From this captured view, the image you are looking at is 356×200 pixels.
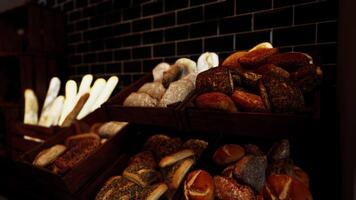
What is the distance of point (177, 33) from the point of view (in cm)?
191

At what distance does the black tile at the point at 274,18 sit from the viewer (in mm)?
1451

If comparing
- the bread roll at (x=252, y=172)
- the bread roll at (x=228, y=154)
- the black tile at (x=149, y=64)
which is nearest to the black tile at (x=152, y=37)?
the black tile at (x=149, y=64)

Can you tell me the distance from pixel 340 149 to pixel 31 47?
2483 mm

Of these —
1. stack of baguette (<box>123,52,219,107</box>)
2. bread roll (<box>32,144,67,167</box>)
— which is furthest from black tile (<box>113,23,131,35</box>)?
bread roll (<box>32,144,67,167</box>)

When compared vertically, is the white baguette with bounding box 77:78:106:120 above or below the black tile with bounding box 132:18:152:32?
below

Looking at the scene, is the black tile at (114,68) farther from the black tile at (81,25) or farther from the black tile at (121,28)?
the black tile at (81,25)

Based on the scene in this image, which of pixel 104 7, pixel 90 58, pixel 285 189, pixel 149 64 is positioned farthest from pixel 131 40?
pixel 285 189

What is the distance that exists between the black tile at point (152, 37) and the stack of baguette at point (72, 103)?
48 cm

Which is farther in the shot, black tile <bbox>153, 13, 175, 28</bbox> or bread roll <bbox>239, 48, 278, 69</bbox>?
black tile <bbox>153, 13, 175, 28</bbox>

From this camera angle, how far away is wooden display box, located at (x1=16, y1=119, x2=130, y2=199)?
3.62 ft

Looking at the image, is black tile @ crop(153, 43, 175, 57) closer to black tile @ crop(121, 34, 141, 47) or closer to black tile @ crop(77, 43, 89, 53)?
black tile @ crop(121, 34, 141, 47)

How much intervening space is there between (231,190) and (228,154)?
0.50ft

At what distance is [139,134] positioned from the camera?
56.1 inches

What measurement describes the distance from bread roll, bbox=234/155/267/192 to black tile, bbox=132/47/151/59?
138 centimetres
